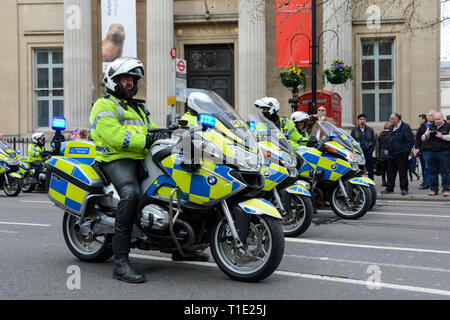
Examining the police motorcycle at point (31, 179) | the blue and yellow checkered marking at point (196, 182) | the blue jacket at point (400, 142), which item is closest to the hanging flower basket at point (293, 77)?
the blue jacket at point (400, 142)

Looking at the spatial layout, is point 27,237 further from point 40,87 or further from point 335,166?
point 40,87

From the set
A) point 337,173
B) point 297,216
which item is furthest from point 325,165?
point 297,216

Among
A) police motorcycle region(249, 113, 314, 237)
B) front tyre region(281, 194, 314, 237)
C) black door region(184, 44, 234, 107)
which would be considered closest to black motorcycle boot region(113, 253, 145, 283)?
police motorcycle region(249, 113, 314, 237)

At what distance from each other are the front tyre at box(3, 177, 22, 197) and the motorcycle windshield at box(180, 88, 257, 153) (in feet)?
35.6

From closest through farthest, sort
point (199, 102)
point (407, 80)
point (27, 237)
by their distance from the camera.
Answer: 1. point (199, 102)
2. point (27, 237)
3. point (407, 80)

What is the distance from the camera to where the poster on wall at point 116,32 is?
832 inches

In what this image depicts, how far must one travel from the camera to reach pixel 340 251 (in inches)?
245

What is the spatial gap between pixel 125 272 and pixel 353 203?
5128 mm

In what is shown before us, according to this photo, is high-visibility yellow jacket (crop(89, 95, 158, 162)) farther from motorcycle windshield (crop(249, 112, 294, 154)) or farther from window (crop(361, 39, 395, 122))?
window (crop(361, 39, 395, 122))

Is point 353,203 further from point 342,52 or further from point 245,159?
point 342,52

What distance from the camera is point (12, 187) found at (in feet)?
48.3

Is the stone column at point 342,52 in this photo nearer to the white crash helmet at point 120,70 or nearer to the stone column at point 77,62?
the stone column at point 77,62

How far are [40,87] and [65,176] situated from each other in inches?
917
